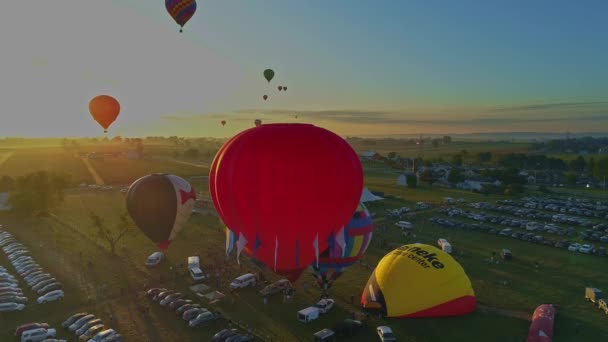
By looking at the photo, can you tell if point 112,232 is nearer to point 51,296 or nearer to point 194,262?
point 194,262

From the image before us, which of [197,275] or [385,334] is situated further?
[197,275]

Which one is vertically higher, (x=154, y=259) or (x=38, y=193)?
(x=38, y=193)

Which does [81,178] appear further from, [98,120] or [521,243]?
[521,243]

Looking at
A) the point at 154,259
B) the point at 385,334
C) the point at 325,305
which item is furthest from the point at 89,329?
the point at 385,334

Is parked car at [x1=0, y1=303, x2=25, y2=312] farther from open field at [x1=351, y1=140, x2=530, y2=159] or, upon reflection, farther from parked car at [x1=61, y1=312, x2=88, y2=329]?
open field at [x1=351, y1=140, x2=530, y2=159]

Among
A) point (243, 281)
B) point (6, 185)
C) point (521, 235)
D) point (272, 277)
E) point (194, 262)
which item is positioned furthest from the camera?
point (6, 185)

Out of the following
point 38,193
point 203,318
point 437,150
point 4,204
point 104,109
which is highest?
point 104,109

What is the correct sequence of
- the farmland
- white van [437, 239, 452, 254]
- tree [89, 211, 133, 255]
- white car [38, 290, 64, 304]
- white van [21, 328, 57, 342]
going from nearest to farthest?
1. white van [21, 328, 57, 342]
2. the farmland
3. white car [38, 290, 64, 304]
4. tree [89, 211, 133, 255]
5. white van [437, 239, 452, 254]

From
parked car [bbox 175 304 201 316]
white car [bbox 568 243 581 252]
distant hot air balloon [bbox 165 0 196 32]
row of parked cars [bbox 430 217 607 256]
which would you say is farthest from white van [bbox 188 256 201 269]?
white car [bbox 568 243 581 252]
